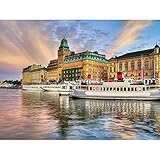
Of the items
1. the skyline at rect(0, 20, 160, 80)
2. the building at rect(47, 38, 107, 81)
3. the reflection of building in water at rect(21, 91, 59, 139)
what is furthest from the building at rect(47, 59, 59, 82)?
the reflection of building in water at rect(21, 91, 59, 139)

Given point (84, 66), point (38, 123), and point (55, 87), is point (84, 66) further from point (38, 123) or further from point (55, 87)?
point (38, 123)

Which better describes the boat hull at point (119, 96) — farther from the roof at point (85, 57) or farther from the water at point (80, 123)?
the roof at point (85, 57)

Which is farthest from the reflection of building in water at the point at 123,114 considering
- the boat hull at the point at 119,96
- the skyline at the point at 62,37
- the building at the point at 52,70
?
the skyline at the point at 62,37

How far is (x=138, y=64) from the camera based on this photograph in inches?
226

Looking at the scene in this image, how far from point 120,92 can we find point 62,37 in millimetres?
2466

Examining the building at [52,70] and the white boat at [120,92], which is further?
the white boat at [120,92]

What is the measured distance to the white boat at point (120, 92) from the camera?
6805 mm

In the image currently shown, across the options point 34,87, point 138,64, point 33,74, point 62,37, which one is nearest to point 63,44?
point 62,37

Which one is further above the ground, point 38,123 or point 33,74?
point 33,74

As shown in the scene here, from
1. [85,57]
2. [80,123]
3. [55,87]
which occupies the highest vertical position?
[85,57]

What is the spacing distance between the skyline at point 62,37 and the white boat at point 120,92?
1377mm

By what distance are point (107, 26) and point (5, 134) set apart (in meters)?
2.17
